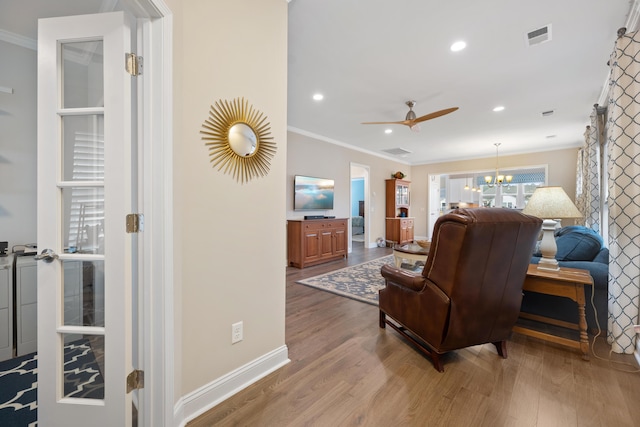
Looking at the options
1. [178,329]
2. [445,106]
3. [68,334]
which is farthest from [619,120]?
[68,334]

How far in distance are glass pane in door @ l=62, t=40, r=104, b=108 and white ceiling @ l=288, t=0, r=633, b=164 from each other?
147 cm

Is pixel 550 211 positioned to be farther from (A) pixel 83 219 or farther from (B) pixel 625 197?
(A) pixel 83 219

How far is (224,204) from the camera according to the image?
151cm

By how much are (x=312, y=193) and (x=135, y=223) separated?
427 cm

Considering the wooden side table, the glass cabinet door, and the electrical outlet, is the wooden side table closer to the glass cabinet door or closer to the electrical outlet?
the electrical outlet

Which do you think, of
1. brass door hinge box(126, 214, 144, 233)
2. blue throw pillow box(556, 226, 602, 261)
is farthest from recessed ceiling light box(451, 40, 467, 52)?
brass door hinge box(126, 214, 144, 233)

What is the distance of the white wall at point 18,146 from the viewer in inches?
86.0

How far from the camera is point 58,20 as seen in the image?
4.00ft

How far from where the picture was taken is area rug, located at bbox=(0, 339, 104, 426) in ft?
4.06

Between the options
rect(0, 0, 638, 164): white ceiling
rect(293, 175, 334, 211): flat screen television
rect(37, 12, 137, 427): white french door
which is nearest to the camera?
rect(37, 12, 137, 427): white french door

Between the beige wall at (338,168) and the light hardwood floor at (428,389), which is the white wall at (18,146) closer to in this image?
the light hardwood floor at (428,389)

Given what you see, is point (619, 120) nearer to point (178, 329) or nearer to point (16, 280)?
point (178, 329)

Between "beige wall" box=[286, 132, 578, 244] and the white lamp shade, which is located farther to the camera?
"beige wall" box=[286, 132, 578, 244]

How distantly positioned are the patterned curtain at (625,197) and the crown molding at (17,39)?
4.84 metres
